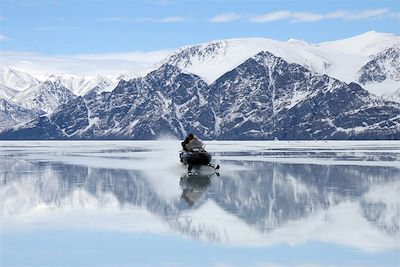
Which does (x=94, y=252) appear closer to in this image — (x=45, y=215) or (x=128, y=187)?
(x=45, y=215)

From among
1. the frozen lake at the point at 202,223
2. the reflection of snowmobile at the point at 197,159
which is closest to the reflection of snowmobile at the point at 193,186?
the frozen lake at the point at 202,223

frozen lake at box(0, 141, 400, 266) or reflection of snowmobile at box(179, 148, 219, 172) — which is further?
reflection of snowmobile at box(179, 148, 219, 172)

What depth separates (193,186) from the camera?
6250 cm

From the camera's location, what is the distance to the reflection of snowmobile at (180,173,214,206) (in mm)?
51562

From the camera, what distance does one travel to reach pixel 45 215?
41500mm

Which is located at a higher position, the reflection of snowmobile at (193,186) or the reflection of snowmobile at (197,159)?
the reflection of snowmobile at (197,159)

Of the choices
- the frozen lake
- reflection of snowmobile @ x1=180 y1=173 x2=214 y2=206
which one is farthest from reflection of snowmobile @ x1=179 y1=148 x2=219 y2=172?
the frozen lake

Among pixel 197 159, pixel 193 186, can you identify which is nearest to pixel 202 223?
pixel 193 186

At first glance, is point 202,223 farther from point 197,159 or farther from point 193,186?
point 197,159

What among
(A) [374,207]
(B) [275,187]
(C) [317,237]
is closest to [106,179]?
(B) [275,187]

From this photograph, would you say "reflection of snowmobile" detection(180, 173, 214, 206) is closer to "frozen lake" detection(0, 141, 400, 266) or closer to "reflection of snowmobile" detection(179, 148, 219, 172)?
"frozen lake" detection(0, 141, 400, 266)

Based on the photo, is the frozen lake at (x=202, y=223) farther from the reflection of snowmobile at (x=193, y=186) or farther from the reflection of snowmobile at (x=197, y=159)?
the reflection of snowmobile at (x=197, y=159)

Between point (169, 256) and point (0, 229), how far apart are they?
448 inches

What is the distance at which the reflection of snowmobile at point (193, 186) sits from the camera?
51.6 meters
